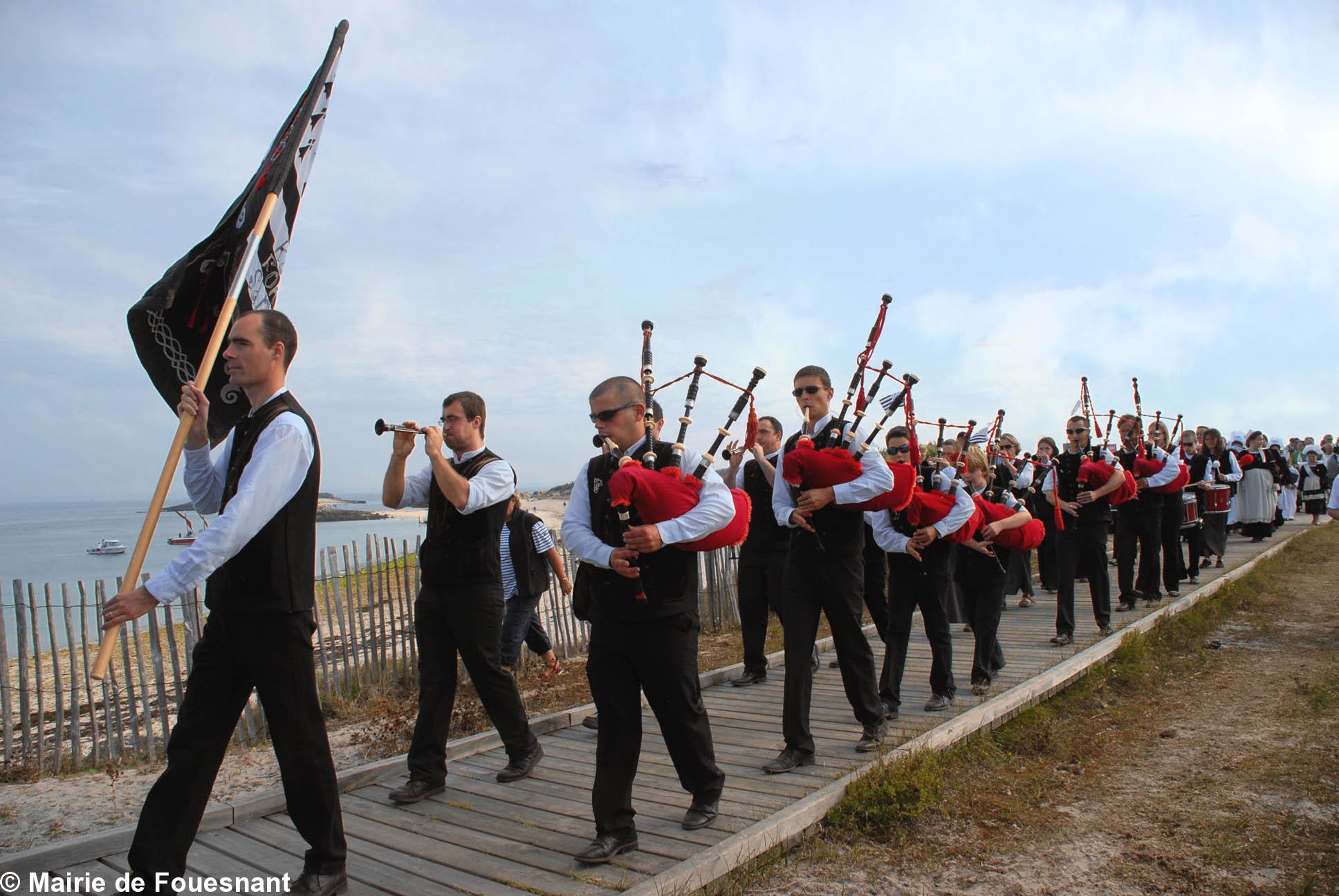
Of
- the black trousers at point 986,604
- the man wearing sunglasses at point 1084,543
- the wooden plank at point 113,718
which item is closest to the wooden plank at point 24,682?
the wooden plank at point 113,718

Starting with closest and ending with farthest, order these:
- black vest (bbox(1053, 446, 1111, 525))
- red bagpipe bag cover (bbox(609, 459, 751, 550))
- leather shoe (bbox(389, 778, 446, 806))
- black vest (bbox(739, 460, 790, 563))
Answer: red bagpipe bag cover (bbox(609, 459, 751, 550)) → leather shoe (bbox(389, 778, 446, 806)) → black vest (bbox(739, 460, 790, 563)) → black vest (bbox(1053, 446, 1111, 525))

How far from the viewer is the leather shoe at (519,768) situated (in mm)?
5090

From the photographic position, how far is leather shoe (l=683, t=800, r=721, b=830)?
420cm

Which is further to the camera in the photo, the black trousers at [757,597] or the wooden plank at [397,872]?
the black trousers at [757,597]

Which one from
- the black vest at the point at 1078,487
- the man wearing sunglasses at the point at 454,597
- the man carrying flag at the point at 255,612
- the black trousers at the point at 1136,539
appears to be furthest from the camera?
the black trousers at the point at 1136,539

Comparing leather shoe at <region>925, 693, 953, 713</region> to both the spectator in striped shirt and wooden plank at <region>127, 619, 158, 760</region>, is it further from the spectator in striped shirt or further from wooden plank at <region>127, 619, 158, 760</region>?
wooden plank at <region>127, 619, 158, 760</region>

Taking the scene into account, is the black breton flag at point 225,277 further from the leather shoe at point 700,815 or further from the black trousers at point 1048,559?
the black trousers at point 1048,559

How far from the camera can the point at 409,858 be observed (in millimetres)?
4035

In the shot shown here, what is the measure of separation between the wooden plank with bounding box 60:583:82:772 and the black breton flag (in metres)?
2.84

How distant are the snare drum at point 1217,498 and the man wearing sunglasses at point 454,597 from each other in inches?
495

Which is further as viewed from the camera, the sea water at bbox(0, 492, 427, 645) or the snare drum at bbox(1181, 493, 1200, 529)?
the snare drum at bbox(1181, 493, 1200, 529)

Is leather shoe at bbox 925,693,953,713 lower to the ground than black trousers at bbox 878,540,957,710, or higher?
lower

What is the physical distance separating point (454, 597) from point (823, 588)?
2.05 metres

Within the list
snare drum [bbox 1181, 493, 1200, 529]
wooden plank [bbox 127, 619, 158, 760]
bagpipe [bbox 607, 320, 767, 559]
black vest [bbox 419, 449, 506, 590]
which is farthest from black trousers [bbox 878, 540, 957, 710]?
snare drum [bbox 1181, 493, 1200, 529]
